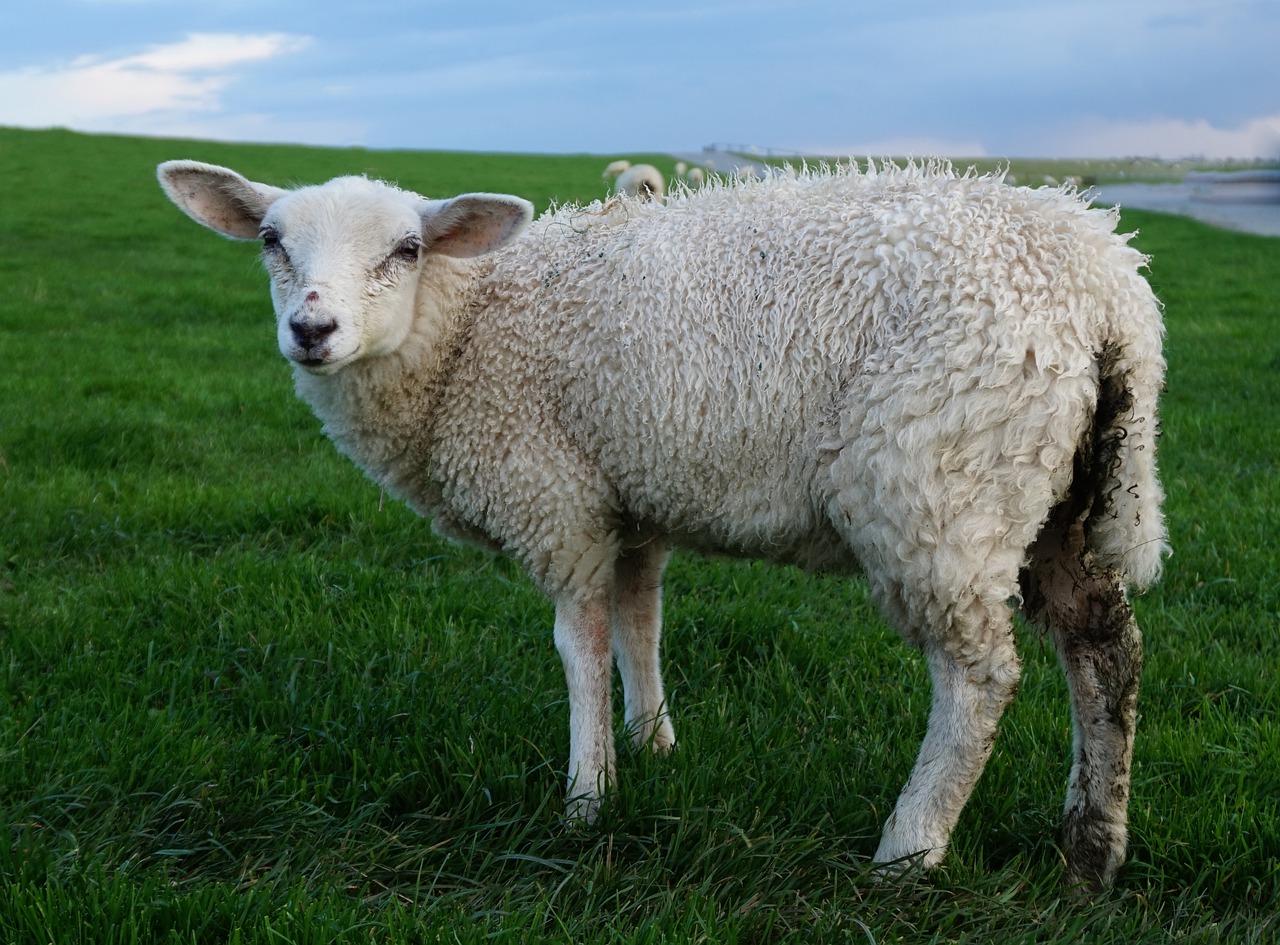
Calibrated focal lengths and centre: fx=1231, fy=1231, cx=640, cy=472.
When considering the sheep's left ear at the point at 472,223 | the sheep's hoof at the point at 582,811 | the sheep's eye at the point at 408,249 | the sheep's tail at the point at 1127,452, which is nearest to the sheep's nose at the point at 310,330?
the sheep's eye at the point at 408,249

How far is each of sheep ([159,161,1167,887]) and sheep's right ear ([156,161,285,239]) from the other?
11mm

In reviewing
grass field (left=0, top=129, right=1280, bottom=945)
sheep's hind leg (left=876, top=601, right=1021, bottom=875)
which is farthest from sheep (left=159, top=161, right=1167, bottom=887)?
grass field (left=0, top=129, right=1280, bottom=945)

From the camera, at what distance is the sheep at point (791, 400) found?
284cm

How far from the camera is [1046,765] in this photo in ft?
11.3

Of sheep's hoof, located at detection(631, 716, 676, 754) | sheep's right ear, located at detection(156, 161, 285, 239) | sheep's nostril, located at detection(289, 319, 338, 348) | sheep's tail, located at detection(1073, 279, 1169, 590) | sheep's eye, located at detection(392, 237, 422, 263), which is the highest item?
sheep's right ear, located at detection(156, 161, 285, 239)

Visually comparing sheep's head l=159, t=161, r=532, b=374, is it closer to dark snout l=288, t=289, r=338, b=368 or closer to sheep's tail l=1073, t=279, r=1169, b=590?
dark snout l=288, t=289, r=338, b=368

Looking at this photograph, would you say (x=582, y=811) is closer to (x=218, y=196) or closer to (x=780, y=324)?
(x=780, y=324)

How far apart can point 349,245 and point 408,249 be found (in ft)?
0.60

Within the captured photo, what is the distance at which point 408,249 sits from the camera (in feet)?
11.2

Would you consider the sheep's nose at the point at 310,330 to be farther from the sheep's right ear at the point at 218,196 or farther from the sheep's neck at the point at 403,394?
the sheep's right ear at the point at 218,196

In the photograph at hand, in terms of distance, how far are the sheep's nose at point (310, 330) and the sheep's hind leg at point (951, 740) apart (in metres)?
1.70

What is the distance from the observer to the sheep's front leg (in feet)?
10.7

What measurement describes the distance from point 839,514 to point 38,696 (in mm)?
2472

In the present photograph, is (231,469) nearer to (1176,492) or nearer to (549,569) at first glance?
(549,569)
